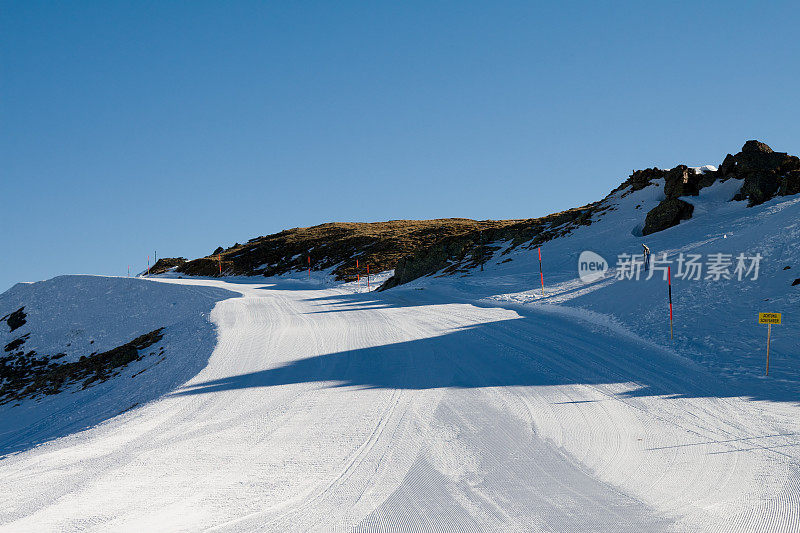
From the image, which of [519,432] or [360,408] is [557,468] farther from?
[360,408]

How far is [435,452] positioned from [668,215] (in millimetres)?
29380

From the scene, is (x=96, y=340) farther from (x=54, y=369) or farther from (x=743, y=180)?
(x=743, y=180)

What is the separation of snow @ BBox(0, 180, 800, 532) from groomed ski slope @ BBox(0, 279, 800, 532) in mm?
35

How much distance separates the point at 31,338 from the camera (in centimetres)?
3144

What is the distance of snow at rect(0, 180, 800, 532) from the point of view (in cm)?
525

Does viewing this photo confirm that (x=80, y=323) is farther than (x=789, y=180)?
Yes

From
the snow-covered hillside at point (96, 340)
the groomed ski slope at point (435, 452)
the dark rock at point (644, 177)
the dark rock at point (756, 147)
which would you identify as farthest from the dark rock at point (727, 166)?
the snow-covered hillside at point (96, 340)

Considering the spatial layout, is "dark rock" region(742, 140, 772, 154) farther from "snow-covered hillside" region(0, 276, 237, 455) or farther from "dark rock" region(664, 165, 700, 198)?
"snow-covered hillside" region(0, 276, 237, 455)

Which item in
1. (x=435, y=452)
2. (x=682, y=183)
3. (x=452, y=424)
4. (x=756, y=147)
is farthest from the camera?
(x=682, y=183)

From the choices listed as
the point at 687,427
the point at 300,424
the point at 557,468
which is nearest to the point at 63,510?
the point at 300,424

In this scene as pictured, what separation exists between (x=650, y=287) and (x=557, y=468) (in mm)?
13489

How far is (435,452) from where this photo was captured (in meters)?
6.85
